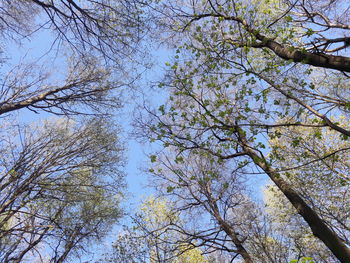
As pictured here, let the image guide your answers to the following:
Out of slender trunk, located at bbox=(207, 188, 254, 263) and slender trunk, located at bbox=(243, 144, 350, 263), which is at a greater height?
slender trunk, located at bbox=(207, 188, 254, 263)

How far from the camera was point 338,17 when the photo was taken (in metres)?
6.20

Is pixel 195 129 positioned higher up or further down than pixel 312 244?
higher up

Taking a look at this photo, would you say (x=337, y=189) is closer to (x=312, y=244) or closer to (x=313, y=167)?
(x=313, y=167)

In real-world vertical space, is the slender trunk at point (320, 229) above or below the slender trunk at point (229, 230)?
below

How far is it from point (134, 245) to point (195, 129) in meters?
5.67

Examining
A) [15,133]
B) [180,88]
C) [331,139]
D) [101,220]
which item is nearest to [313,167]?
[331,139]

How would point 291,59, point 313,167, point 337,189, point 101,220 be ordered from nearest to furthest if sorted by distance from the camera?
point 291,59 → point 313,167 → point 337,189 → point 101,220

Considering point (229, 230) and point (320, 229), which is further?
point (229, 230)

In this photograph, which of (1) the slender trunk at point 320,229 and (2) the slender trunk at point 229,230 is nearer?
(1) the slender trunk at point 320,229

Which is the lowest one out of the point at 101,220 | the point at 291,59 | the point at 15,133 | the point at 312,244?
the point at 312,244

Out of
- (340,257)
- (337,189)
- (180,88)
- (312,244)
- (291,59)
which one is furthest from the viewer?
(312,244)

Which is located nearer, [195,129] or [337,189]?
[195,129]

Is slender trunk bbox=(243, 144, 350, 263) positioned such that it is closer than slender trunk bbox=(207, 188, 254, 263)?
Yes

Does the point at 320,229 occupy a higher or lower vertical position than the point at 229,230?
lower
